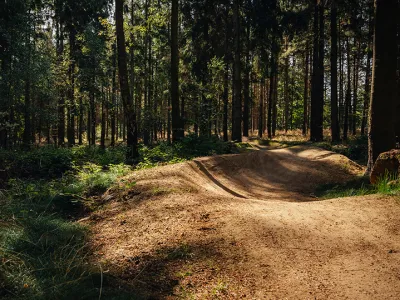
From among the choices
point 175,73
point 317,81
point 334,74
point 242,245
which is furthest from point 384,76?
point 317,81

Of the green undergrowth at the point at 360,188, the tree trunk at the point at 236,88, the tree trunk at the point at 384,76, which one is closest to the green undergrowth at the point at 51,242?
the green undergrowth at the point at 360,188

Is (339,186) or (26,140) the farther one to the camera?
(26,140)

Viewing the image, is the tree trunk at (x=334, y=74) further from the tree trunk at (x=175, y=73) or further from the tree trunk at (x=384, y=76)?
the tree trunk at (x=384, y=76)

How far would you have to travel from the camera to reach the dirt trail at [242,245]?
3799 mm

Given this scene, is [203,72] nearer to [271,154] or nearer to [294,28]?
[294,28]

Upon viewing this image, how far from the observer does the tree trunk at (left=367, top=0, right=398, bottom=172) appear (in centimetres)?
863

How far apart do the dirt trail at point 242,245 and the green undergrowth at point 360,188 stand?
→ 0.66 meters

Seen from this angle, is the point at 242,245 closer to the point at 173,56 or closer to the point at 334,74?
the point at 173,56

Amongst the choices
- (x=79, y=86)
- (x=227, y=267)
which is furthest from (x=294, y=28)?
(x=227, y=267)

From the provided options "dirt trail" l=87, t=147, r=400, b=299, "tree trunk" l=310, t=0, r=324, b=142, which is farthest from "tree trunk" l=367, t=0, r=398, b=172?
"tree trunk" l=310, t=0, r=324, b=142

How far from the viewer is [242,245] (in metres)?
4.64

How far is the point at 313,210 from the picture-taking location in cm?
597

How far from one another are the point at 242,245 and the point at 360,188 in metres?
5.53

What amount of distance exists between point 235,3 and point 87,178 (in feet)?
60.4
